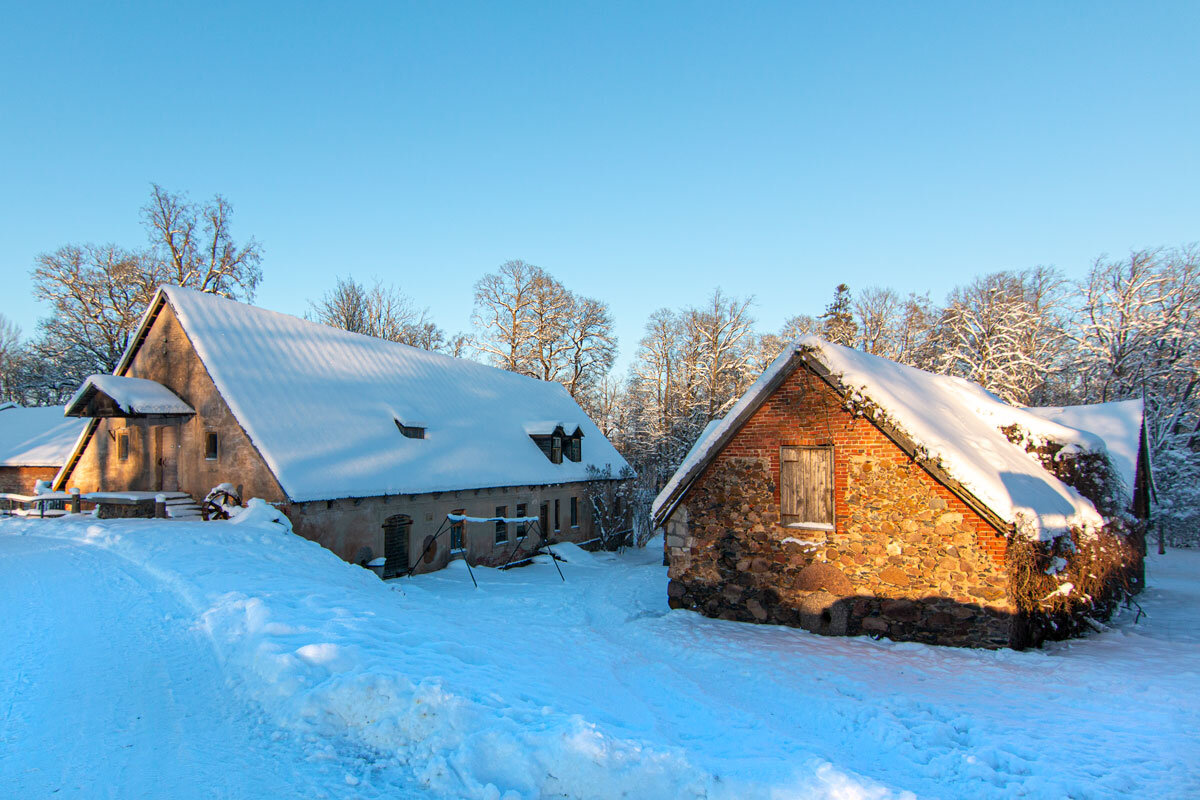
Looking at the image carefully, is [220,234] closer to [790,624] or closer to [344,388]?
[344,388]

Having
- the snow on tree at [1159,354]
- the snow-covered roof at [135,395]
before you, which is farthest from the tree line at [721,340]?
the snow-covered roof at [135,395]

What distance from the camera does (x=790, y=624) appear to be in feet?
39.8

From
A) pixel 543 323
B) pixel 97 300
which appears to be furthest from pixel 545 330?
pixel 97 300

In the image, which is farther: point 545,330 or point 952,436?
point 545,330

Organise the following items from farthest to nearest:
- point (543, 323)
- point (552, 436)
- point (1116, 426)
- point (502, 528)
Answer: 1. point (543, 323)
2. point (552, 436)
3. point (502, 528)
4. point (1116, 426)

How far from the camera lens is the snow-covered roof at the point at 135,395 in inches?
666

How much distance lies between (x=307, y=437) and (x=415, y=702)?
13333 millimetres

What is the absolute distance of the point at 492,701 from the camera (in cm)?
580

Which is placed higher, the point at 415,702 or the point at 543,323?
the point at 543,323

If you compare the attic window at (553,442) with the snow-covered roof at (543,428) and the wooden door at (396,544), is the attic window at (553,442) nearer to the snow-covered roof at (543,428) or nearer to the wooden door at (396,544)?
the snow-covered roof at (543,428)

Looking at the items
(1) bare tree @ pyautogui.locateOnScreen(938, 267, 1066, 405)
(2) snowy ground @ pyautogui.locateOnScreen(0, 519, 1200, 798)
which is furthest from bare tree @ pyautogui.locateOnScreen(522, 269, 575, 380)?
(2) snowy ground @ pyautogui.locateOnScreen(0, 519, 1200, 798)

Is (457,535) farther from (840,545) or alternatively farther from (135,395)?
(840,545)

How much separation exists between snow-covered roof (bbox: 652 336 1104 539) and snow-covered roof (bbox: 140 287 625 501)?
8885mm

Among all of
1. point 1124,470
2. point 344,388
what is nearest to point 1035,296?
point 1124,470
